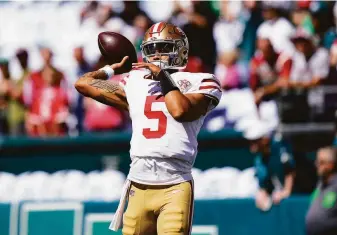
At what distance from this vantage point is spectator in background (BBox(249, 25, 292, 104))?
920 cm

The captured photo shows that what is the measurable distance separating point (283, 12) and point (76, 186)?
3250 millimetres

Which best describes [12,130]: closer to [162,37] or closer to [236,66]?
[236,66]

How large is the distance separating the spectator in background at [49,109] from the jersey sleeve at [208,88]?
18.7ft

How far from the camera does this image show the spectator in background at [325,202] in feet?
23.1

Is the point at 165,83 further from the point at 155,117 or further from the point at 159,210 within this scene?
the point at 159,210

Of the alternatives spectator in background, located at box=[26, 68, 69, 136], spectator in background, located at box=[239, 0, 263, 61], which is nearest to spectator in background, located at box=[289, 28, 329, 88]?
spectator in background, located at box=[239, 0, 263, 61]

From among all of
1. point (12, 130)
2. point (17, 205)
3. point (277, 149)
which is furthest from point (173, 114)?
point (12, 130)

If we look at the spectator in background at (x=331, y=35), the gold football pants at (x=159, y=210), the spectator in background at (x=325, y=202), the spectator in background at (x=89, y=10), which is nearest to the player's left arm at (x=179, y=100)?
the gold football pants at (x=159, y=210)

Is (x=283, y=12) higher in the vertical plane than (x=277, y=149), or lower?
higher

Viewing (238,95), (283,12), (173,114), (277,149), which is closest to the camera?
(173,114)

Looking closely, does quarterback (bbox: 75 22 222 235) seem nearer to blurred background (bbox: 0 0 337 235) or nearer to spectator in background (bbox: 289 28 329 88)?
blurred background (bbox: 0 0 337 235)

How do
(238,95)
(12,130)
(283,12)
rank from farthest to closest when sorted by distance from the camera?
(12,130) → (283,12) → (238,95)

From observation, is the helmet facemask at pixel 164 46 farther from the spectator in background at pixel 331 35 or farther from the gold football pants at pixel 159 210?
the spectator in background at pixel 331 35

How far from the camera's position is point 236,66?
32.9 feet
